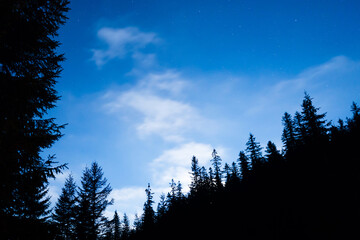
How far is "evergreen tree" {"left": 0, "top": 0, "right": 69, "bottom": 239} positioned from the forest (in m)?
0.03

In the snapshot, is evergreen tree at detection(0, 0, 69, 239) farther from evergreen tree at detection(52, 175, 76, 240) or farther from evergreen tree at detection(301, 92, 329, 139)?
evergreen tree at detection(301, 92, 329, 139)

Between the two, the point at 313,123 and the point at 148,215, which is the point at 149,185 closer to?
the point at 148,215

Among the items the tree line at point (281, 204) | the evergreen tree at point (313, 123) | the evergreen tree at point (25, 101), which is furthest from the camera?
the evergreen tree at point (313, 123)

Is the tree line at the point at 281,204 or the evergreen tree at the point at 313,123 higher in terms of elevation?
the evergreen tree at the point at 313,123

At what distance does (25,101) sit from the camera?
6078 mm

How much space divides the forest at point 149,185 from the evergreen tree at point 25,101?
0.09ft

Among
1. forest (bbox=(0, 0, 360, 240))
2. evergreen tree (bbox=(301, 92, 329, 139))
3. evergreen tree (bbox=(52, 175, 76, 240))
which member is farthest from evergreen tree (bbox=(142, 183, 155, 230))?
evergreen tree (bbox=(301, 92, 329, 139))

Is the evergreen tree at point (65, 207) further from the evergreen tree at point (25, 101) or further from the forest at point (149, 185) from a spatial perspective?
the evergreen tree at point (25, 101)

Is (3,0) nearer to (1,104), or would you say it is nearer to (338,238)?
(1,104)

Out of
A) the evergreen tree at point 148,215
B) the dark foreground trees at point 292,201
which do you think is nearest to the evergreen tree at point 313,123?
the dark foreground trees at point 292,201

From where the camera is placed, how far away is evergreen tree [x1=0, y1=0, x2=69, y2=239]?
516 cm

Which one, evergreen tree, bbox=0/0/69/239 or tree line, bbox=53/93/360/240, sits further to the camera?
tree line, bbox=53/93/360/240

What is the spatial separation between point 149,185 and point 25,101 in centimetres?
4078

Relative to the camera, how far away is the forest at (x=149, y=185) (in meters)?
5.59
